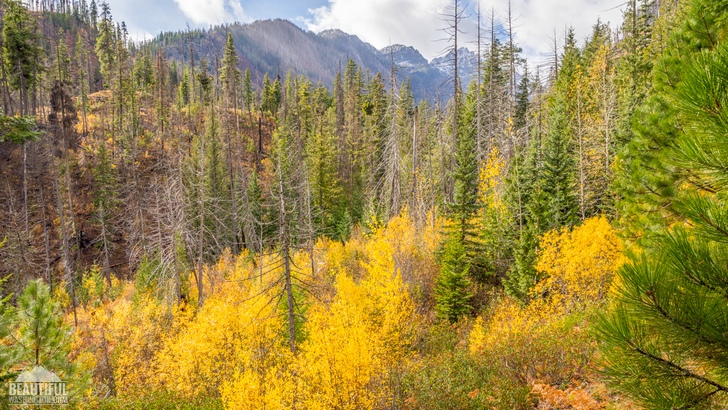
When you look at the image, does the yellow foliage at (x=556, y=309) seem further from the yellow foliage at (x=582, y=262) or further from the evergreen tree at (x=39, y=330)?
the evergreen tree at (x=39, y=330)

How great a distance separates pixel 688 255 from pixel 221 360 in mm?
17123

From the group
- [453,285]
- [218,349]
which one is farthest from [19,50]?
[453,285]

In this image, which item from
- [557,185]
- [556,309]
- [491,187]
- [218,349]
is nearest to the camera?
[218,349]

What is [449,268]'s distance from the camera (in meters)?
18.8

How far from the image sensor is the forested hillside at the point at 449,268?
2191 mm

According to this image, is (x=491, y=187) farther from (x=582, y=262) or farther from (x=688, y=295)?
(x=688, y=295)

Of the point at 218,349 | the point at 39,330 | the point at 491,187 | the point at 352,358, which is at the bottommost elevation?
the point at 218,349

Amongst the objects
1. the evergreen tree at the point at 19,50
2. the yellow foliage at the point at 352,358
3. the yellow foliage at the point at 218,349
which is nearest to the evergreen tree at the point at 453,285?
the yellow foliage at the point at 352,358

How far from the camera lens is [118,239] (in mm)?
39406

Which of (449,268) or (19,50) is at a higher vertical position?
(19,50)

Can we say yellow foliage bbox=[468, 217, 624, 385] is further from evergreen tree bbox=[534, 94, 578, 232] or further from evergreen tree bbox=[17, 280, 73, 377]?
evergreen tree bbox=[17, 280, 73, 377]

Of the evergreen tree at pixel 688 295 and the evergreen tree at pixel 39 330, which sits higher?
the evergreen tree at pixel 688 295

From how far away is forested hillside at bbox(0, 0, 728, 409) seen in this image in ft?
7.19

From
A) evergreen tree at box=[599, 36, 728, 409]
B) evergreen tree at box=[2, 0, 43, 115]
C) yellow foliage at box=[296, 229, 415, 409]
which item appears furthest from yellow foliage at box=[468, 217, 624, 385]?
evergreen tree at box=[2, 0, 43, 115]
